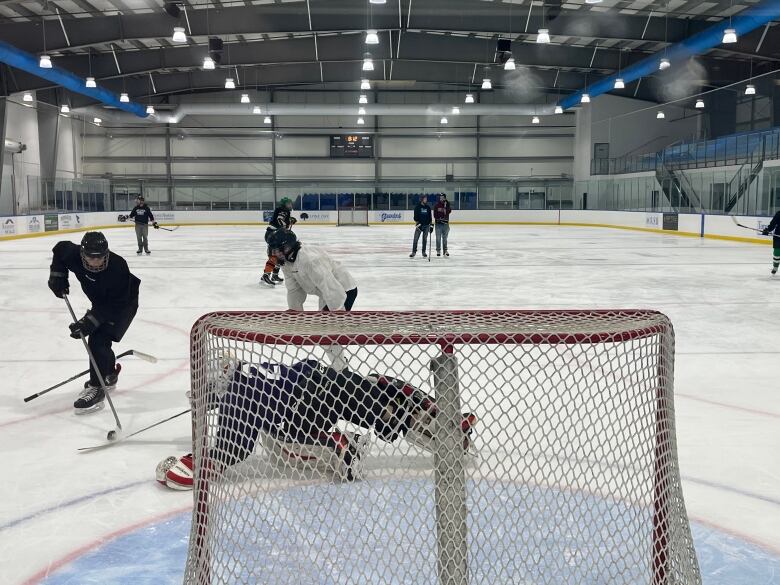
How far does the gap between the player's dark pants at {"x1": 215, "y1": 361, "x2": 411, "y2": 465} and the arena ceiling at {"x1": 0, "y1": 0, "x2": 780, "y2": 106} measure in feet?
53.9

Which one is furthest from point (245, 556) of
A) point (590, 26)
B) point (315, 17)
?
point (590, 26)

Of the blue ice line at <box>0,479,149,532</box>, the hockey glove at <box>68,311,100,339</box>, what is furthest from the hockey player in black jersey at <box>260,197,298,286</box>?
the blue ice line at <box>0,479,149,532</box>

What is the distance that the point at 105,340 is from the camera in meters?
4.54

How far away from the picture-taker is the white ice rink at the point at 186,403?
2.66 meters

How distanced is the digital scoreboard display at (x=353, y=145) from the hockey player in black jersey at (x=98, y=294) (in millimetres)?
31251

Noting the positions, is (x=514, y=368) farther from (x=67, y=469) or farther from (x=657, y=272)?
(x=657, y=272)

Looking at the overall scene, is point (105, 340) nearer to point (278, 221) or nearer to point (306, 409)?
point (306, 409)

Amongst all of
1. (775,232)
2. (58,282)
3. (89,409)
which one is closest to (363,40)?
(775,232)

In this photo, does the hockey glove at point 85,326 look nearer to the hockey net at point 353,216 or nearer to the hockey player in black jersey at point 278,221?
the hockey player in black jersey at point 278,221

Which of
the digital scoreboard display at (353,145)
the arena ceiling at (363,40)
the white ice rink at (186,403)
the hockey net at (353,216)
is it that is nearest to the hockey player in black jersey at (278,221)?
the white ice rink at (186,403)

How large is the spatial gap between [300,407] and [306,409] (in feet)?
0.06

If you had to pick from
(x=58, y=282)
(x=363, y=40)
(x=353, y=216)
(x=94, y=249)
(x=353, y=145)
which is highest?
(x=363, y=40)

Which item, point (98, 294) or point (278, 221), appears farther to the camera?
point (278, 221)

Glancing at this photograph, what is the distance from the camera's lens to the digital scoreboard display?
35250mm
